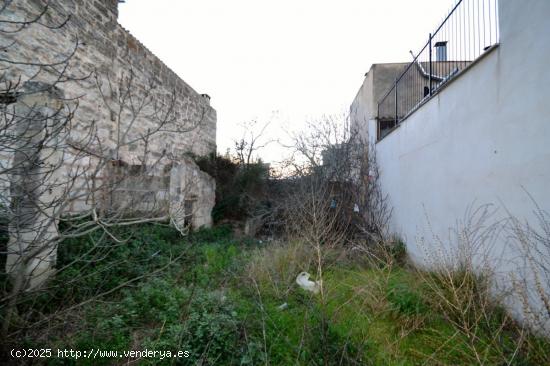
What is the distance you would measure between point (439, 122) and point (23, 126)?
5616 millimetres

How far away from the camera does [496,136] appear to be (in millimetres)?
2953

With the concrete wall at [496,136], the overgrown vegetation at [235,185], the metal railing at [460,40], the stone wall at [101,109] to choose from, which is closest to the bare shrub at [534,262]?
the concrete wall at [496,136]

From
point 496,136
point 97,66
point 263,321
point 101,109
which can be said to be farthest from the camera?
point 101,109

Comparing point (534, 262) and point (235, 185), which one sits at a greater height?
point (235, 185)

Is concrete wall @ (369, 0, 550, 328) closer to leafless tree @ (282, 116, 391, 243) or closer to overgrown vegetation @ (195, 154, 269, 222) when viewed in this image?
leafless tree @ (282, 116, 391, 243)

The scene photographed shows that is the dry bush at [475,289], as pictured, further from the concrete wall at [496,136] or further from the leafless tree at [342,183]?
the leafless tree at [342,183]

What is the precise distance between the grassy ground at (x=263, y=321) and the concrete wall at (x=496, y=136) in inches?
36.5

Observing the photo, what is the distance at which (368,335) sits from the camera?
2656 mm

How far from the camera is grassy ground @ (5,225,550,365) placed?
227cm

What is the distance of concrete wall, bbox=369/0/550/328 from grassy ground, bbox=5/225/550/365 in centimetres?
93

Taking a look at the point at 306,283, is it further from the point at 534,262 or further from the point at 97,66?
the point at 97,66

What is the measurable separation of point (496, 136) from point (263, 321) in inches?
122

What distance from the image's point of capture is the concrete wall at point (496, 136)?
7.95 feet

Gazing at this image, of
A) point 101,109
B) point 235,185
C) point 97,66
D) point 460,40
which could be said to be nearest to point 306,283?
point 460,40
